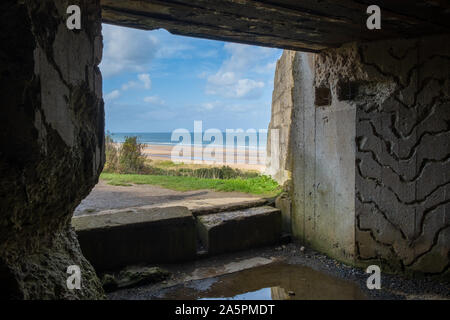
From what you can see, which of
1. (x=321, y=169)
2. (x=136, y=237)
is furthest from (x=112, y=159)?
(x=321, y=169)

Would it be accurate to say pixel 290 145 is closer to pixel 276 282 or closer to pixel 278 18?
pixel 276 282

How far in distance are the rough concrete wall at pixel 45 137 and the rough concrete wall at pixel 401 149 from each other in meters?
2.81

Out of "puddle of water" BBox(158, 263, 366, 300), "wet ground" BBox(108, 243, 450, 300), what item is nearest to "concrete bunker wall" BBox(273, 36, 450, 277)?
"wet ground" BBox(108, 243, 450, 300)

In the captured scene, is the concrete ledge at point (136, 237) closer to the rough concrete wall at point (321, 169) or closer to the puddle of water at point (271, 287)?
the puddle of water at point (271, 287)

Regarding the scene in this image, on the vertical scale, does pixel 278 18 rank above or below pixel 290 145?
above

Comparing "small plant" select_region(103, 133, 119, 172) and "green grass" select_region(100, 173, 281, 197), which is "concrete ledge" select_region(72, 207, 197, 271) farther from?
"small plant" select_region(103, 133, 119, 172)

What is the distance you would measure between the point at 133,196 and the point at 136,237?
76.6 inches

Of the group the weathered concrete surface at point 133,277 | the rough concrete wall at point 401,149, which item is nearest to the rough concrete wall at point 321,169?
the rough concrete wall at point 401,149

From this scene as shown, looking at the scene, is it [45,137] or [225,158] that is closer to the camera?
[45,137]

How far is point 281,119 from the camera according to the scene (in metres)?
5.77

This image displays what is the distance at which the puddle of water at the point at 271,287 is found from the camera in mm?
3051

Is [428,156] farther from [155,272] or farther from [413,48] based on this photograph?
[155,272]
